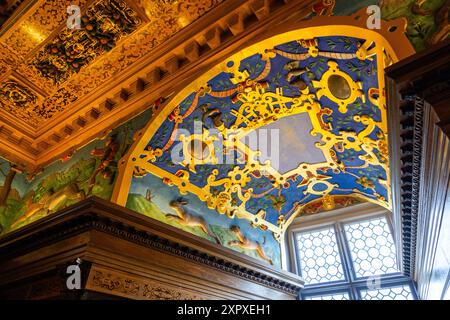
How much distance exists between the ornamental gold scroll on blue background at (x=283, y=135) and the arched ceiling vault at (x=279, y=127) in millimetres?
18

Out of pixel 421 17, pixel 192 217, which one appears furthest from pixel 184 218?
pixel 421 17

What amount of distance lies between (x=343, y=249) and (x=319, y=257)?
64 centimetres

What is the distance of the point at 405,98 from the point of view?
294 cm

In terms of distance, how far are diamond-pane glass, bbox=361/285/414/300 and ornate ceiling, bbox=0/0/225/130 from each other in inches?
266

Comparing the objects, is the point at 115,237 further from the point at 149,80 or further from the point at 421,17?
the point at 421,17

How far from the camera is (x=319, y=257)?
8.69 metres

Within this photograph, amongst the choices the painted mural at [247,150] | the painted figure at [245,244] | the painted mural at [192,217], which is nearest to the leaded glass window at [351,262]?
the painted mural at [247,150]

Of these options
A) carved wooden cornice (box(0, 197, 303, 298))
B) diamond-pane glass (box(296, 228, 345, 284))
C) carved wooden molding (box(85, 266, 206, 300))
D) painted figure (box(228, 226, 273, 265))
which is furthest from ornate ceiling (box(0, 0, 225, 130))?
diamond-pane glass (box(296, 228, 345, 284))

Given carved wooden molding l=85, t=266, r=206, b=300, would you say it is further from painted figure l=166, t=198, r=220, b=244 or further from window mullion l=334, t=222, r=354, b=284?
window mullion l=334, t=222, r=354, b=284

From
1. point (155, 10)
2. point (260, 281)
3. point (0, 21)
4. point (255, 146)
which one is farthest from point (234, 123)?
point (0, 21)

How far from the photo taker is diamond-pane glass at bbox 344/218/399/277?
25.6 ft

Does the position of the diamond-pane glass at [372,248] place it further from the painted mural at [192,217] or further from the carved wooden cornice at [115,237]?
the carved wooden cornice at [115,237]

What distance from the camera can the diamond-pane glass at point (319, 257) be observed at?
330 inches
